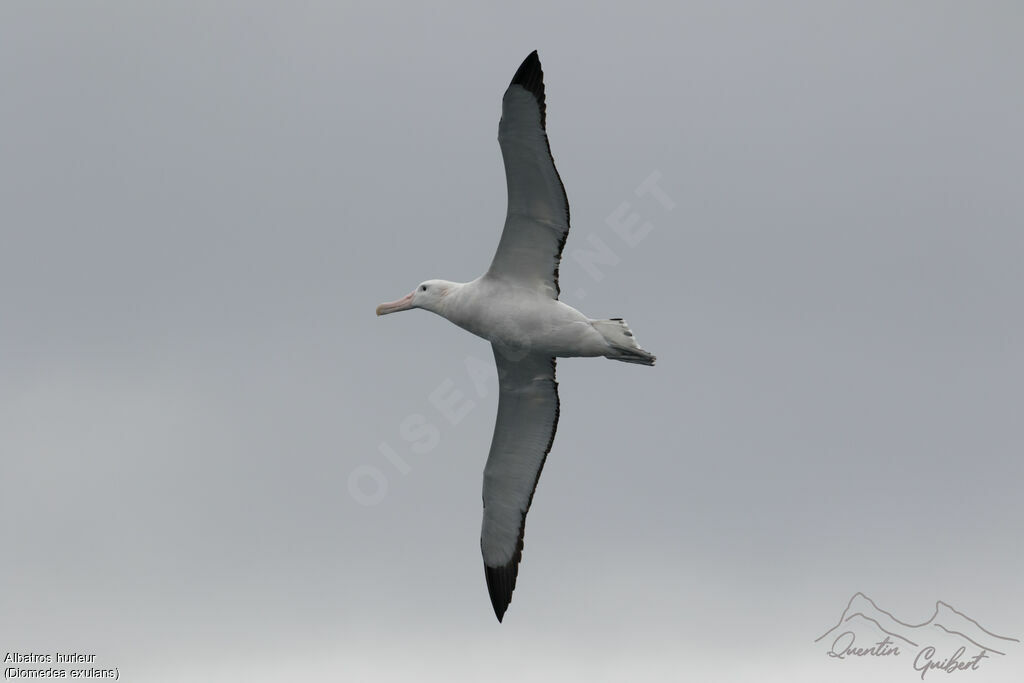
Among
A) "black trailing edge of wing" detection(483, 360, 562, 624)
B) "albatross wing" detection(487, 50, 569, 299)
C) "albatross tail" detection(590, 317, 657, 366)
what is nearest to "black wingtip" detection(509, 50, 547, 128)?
"albatross wing" detection(487, 50, 569, 299)

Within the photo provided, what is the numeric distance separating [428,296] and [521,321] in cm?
176

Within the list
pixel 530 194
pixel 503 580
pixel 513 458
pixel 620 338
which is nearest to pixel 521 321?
pixel 620 338

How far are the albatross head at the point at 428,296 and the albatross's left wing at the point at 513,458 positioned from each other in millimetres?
1035

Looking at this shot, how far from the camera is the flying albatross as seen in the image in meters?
17.9

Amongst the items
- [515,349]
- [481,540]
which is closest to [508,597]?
[481,540]

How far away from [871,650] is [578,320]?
22.3 ft

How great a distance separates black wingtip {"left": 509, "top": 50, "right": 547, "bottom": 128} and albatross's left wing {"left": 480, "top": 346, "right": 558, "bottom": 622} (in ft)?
12.1

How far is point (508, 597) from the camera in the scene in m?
21.6

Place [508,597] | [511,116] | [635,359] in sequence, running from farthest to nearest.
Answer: [508,597] < [635,359] < [511,116]

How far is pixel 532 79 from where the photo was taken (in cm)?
1767

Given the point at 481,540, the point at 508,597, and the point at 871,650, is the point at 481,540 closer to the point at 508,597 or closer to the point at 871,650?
the point at 508,597

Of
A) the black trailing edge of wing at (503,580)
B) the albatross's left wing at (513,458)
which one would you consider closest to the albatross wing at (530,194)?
the albatross's left wing at (513,458)

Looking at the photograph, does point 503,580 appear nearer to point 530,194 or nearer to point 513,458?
point 513,458

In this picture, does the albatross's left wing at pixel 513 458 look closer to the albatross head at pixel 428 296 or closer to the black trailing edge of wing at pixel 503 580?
the black trailing edge of wing at pixel 503 580
